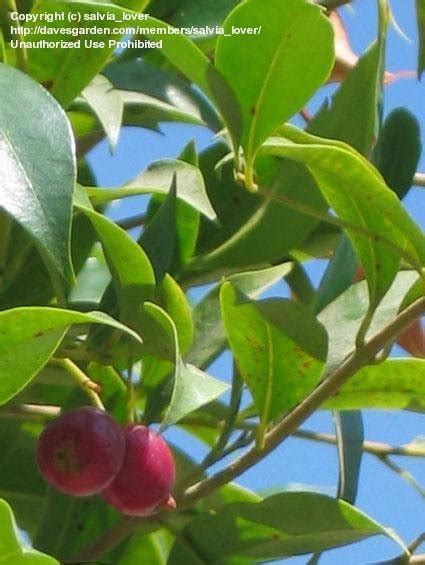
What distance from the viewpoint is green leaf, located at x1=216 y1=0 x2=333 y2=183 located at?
2.30 feet

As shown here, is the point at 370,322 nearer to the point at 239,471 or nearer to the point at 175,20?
the point at 239,471

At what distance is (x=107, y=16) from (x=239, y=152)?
109 millimetres

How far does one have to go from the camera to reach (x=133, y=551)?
0.90m

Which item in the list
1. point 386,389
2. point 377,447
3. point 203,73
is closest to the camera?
point 203,73

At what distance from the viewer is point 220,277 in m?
0.89

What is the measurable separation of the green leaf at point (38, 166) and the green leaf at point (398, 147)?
0.83 feet

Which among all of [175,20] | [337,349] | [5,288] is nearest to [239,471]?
[337,349]

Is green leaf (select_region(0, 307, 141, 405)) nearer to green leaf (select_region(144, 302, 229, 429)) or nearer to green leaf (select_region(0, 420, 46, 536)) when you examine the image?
green leaf (select_region(144, 302, 229, 429))

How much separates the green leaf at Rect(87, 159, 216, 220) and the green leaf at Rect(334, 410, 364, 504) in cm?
17

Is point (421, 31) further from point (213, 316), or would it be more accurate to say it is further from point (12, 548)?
point (12, 548)

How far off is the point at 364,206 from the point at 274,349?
0.29 ft

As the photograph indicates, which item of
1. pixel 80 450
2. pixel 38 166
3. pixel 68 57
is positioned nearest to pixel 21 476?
pixel 80 450

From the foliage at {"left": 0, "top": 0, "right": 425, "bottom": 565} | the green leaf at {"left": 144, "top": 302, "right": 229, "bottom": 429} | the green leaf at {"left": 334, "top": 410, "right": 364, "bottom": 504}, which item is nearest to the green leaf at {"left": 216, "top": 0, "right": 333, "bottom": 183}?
the foliage at {"left": 0, "top": 0, "right": 425, "bottom": 565}

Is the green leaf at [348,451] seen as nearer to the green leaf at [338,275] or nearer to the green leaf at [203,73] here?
the green leaf at [338,275]
